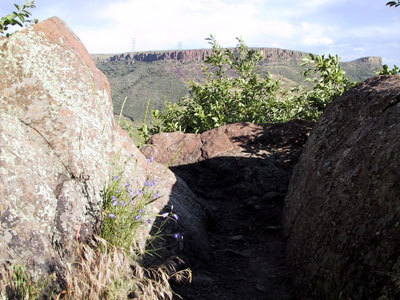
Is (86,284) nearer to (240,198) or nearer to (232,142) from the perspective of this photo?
(240,198)

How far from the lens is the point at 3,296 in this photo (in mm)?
2572

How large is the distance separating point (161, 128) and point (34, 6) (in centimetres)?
584

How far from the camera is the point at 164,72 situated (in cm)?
13538

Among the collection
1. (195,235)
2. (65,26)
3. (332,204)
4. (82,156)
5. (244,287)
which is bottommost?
(244,287)

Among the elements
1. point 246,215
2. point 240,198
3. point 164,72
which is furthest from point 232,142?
point 164,72

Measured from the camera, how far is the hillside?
365ft

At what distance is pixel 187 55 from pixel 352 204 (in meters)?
149

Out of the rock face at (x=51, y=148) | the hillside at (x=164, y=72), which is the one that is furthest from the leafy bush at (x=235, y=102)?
the hillside at (x=164, y=72)

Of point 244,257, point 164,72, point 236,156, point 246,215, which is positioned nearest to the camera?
point 244,257

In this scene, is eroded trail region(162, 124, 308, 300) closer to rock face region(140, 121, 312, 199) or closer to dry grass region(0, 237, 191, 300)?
rock face region(140, 121, 312, 199)

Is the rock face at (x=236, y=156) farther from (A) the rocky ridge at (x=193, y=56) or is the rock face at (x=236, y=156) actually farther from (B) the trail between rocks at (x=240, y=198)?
(A) the rocky ridge at (x=193, y=56)

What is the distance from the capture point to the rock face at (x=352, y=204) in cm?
263

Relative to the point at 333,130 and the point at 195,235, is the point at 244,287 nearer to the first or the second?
the point at 195,235

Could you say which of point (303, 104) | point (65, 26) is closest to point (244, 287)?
point (65, 26)
